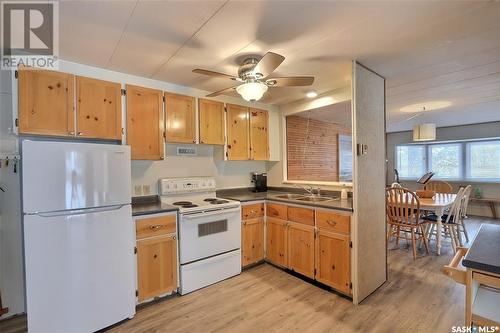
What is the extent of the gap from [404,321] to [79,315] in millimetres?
2624

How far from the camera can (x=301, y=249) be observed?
275cm

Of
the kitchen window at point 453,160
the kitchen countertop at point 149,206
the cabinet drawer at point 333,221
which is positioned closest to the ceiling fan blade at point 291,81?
the cabinet drawer at point 333,221

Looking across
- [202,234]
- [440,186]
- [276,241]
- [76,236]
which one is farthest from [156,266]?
[440,186]

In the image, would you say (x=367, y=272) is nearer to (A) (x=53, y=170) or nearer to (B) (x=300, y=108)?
(B) (x=300, y=108)

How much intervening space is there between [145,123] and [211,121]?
2.72 ft

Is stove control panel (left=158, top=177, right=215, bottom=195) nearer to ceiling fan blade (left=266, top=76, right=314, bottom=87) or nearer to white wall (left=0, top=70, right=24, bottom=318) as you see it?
white wall (left=0, top=70, right=24, bottom=318)

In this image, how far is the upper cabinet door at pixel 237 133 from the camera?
3.24 metres

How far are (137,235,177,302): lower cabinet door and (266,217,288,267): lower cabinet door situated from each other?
1.27 m

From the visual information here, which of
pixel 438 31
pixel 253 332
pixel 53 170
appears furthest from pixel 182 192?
pixel 438 31

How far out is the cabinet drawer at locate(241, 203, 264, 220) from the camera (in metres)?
3.02

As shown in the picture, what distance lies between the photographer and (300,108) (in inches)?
139

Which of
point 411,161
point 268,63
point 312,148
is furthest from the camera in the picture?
point 411,161

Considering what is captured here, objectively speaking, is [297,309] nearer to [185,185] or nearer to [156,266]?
[156,266]

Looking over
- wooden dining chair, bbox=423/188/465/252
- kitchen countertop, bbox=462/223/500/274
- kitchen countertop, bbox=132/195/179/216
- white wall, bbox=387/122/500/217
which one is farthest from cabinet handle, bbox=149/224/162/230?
white wall, bbox=387/122/500/217
